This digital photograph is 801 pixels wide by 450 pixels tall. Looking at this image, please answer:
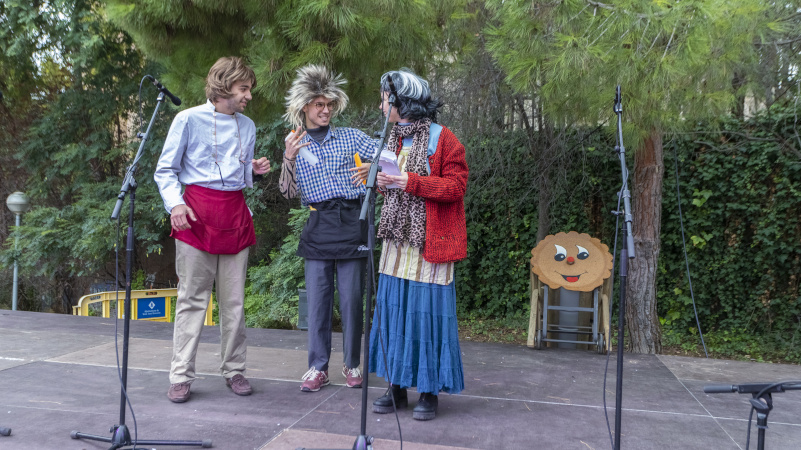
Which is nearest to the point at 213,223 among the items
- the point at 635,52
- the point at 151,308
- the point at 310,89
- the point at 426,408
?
the point at 310,89

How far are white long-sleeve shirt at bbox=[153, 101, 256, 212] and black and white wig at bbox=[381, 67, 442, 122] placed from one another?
3.10 feet

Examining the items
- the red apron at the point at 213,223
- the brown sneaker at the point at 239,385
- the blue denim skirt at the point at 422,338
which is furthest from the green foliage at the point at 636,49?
the brown sneaker at the point at 239,385

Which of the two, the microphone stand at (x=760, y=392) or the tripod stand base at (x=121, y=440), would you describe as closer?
the microphone stand at (x=760, y=392)

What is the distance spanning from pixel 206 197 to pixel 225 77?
0.64m

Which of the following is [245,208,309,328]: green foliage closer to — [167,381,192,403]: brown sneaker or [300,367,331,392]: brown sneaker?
[300,367,331,392]: brown sneaker

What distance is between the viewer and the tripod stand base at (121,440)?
251cm

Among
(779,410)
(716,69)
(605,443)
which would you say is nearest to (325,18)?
(716,69)

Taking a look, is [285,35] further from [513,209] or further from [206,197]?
[513,209]

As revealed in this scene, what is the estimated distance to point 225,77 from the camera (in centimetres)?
322

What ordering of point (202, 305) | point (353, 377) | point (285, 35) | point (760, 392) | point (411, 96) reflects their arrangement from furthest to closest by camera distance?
point (285, 35)
point (353, 377)
point (202, 305)
point (411, 96)
point (760, 392)

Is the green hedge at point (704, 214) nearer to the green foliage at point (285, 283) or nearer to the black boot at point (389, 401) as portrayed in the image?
the green foliage at point (285, 283)

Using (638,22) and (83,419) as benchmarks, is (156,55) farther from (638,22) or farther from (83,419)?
(638,22)

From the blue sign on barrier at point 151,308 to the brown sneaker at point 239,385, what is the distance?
13.7 ft

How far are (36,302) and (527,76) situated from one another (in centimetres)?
1193
